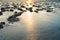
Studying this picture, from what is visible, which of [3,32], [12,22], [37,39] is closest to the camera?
[37,39]

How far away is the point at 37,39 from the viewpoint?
32.8m

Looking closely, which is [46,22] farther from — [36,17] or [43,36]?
[43,36]

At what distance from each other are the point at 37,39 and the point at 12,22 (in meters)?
11.5

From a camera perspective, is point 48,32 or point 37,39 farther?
point 48,32

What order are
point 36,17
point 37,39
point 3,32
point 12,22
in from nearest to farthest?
point 37,39, point 3,32, point 12,22, point 36,17

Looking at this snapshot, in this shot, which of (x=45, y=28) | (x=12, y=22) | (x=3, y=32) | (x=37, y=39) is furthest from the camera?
(x=12, y=22)

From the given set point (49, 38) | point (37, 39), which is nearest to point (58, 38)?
point (49, 38)

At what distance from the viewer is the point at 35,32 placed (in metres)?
36.3

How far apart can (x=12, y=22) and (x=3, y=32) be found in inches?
276

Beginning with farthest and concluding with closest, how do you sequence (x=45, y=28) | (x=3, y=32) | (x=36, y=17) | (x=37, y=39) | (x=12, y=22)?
(x=36, y=17), (x=12, y=22), (x=45, y=28), (x=3, y=32), (x=37, y=39)

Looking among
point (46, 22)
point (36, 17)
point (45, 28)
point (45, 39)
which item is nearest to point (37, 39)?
point (45, 39)

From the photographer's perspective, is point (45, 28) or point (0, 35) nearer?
point (0, 35)

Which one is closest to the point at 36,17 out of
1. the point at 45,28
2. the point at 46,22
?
the point at 46,22

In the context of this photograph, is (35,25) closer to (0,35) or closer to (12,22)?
(12,22)
